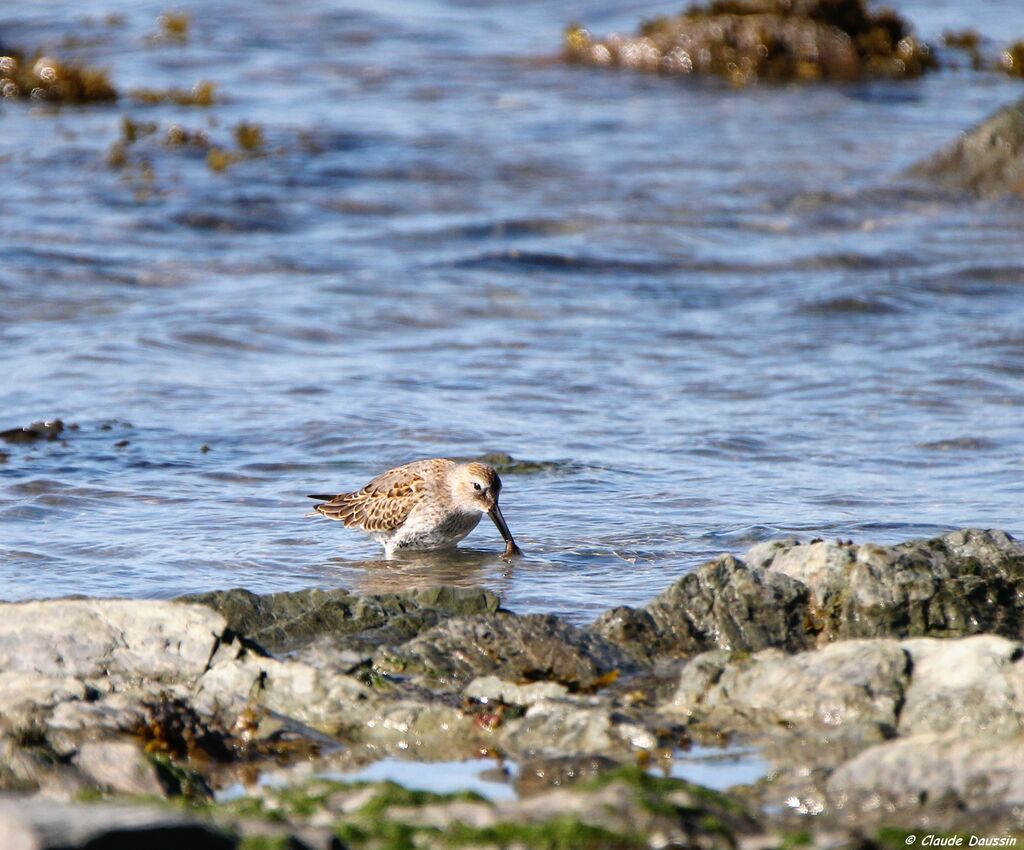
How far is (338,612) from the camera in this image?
19.2 ft

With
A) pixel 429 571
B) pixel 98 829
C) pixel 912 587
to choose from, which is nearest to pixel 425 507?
pixel 429 571

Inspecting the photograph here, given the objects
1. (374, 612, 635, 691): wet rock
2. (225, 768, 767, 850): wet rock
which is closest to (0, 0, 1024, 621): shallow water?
(374, 612, 635, 691): wet rock

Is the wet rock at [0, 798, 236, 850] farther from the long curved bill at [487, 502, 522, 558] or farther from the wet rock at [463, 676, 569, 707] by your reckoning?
the long curved bill at [487, 502, 522, 558]

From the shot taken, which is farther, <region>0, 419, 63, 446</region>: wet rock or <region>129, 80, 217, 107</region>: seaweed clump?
<region>129, 80, 217, 107</region>: seaweed clump

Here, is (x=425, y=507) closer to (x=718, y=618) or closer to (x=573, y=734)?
(x=718, y=618)

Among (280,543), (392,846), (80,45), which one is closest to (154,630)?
(392,846)

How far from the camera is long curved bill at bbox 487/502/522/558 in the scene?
7.32 m

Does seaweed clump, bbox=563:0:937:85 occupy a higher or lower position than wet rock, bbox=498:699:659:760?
higher

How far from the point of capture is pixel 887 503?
7859mm

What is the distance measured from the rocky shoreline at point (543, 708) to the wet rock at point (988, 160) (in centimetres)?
1017

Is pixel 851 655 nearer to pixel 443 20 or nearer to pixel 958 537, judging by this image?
pixel 958 537

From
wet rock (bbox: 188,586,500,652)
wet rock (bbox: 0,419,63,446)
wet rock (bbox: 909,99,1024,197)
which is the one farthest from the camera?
wet rock (bbox: 909,99,1024,197)

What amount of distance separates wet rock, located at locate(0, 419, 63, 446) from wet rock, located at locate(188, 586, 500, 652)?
3.54 metres

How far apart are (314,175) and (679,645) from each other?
11412 millimetres
